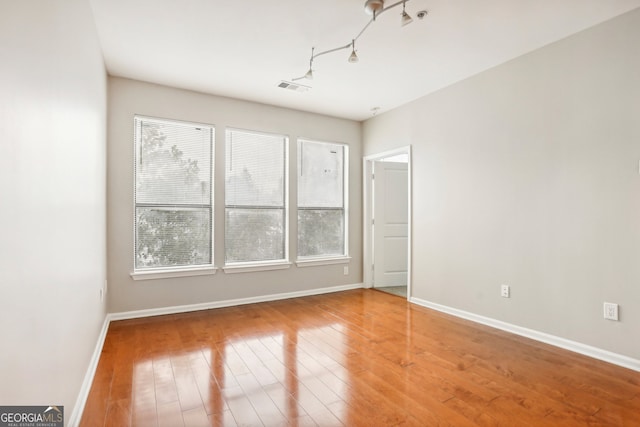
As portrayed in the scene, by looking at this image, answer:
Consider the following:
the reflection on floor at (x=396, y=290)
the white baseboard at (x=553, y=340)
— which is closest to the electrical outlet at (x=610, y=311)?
the white baseboard at (x=553, y=340)

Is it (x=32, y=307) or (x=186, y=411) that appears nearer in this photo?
(x=32, y=307)

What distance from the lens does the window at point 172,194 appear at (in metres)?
3.92

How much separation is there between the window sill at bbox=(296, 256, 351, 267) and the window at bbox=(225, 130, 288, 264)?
0.90 feet

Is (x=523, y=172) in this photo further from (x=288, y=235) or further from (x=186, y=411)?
(x=186, y=411)

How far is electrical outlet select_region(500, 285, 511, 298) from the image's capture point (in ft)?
11.3

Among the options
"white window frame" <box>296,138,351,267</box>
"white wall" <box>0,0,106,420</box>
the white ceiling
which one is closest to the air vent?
the white ceiling

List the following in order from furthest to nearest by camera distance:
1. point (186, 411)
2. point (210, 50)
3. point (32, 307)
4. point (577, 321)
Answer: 1. point (210, 50)
2. point (577, 321)
3. point (186, 411)
4. point (32, 307)

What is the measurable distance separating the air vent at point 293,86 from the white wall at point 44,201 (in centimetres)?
198

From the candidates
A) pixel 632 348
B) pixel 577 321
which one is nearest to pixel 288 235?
pixel 577 321

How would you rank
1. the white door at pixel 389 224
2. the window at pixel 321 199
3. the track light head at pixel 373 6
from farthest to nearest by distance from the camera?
1. the white door at pixel 389 224
2. the window at pixel 321 199
3. the track light head at pixel 373 6

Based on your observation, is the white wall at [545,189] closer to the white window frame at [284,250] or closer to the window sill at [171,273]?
the white window frame at [284,250]

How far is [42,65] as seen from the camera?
54.1 inches

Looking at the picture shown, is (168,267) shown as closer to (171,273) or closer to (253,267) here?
(171,273)

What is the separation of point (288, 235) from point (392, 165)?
7.01ft
